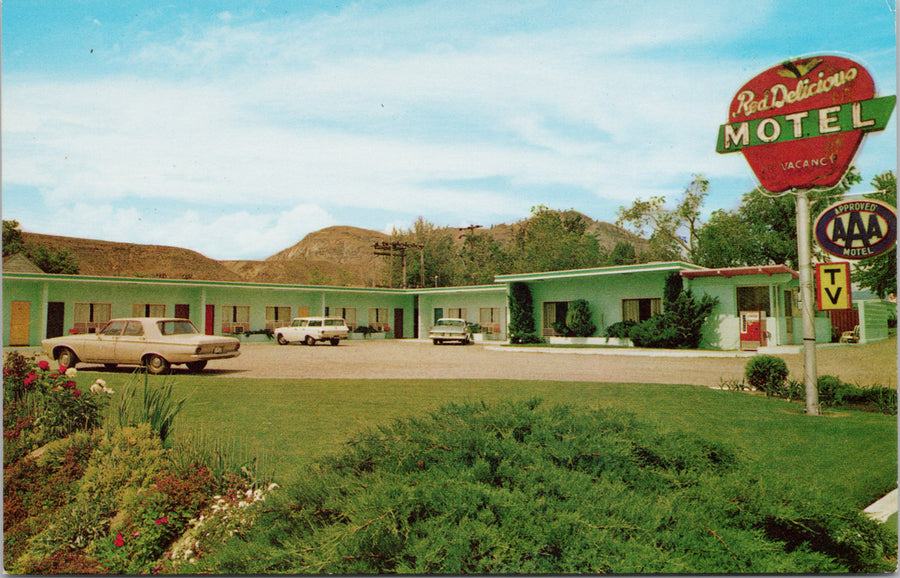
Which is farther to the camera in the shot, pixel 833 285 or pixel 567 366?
pixel 567 366

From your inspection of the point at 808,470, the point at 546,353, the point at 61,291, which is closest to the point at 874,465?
the point at 808,470

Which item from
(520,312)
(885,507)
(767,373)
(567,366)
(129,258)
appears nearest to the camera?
(885,507)

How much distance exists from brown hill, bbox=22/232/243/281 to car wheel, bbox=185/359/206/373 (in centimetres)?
126

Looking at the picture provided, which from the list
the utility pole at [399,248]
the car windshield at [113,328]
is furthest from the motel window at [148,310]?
the utility pole at [399,248]

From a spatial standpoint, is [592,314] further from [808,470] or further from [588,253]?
[588,253]

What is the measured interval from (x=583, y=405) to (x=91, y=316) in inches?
237

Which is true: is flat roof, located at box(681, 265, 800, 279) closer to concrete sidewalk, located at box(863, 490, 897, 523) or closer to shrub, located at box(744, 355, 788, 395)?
shrub, located at box(744, 355, 788, 395)

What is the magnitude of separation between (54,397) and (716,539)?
222 inches

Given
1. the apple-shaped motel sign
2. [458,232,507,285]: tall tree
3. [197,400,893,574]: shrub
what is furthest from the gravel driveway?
[458,232,507,285]: tall tree

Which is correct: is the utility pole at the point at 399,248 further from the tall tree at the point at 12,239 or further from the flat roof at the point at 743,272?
the tall tree at the point at 12,239

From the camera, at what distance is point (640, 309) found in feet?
66.2

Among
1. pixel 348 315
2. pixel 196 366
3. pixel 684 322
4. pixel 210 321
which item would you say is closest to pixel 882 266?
pixel 196 366

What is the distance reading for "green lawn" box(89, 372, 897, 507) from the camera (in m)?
4.35

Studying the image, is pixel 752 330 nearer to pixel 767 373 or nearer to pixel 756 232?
pixel 756 232
